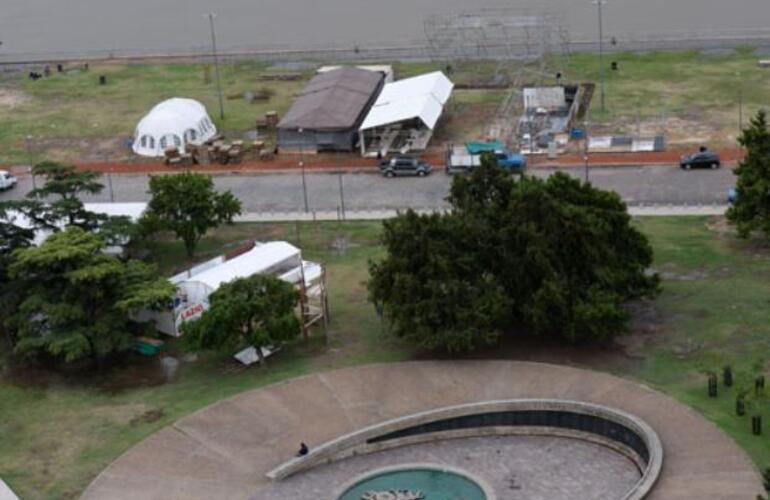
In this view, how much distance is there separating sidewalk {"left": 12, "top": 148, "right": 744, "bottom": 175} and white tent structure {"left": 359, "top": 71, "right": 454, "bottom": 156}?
1.38 meters

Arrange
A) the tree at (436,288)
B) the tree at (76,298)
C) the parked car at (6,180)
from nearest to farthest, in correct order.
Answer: the tree at (436,288)
the tree at (76,298)
the parked car at (6,180)

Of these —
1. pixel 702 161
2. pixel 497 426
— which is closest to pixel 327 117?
pixel 702 161

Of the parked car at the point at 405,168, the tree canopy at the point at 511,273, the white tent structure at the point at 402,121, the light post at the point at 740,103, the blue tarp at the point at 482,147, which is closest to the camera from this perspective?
the tree canopy at the point at 511,273

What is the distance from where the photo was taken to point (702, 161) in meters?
71.6

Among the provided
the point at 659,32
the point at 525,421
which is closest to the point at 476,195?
the point at 525,421

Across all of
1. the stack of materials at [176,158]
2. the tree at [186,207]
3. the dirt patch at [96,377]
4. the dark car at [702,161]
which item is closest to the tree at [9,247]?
the dirt patch at [96,377]

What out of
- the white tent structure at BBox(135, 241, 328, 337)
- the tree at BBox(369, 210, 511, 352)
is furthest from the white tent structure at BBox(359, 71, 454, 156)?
the tree at BBox(369, 210, 511, 352)

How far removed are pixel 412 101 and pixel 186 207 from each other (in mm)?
22887

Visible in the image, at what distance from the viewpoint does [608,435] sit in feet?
147

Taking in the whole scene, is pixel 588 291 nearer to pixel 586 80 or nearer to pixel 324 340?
pixel 324 340

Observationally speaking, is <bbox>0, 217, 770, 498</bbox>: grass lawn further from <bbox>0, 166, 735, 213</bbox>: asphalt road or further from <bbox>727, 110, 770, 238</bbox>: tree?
<bbox>0, 166, 735, 213</bbox>: asphalt road

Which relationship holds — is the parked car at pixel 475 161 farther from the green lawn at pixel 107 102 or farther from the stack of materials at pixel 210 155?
the green lawn at pixel 107 102

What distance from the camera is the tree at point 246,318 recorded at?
164 feet

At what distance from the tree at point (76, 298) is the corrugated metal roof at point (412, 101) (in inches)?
1103
